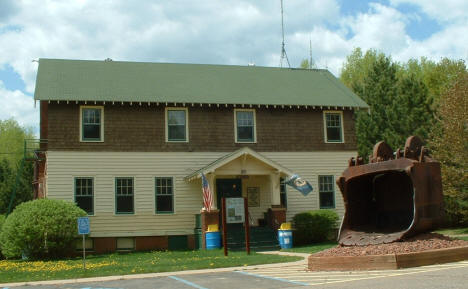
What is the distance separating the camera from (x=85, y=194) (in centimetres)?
2569

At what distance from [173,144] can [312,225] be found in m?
7.38

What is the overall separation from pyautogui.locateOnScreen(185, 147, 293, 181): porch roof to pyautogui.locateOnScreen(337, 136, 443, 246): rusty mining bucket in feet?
33.2

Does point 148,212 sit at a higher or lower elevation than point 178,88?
lower

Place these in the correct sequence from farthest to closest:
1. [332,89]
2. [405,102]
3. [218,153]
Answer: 1. [405,102]
2. [332,89]
3. [218,153]

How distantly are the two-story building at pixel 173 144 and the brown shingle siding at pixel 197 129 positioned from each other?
0.15 ft

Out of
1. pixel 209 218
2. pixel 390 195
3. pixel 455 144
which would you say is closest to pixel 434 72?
pixel 455 144

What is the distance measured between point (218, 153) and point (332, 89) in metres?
7.43

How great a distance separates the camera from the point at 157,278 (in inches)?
575

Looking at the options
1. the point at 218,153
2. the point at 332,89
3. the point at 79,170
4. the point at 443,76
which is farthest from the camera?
the point at 443,76

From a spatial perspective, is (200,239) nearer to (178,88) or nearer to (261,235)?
(261,235)

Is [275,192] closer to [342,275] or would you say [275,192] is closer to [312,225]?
[312,225]

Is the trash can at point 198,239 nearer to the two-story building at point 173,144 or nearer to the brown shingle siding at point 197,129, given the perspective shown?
the two-story building at point 173,144

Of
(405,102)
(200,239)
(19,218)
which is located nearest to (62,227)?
(19,218)

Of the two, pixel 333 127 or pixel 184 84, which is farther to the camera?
pixel 333 127
